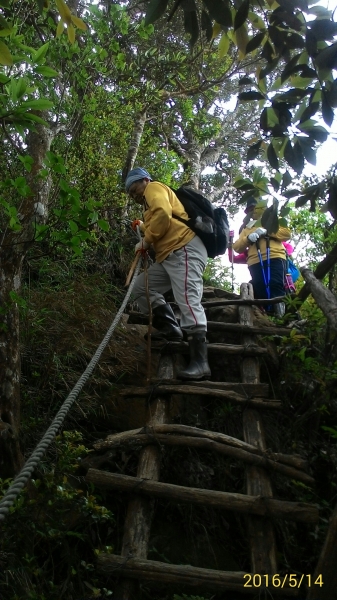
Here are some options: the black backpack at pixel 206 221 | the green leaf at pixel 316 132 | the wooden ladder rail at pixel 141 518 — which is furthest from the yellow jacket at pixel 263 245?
the green leaf at pixel 316 132

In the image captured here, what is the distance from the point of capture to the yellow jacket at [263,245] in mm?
5527

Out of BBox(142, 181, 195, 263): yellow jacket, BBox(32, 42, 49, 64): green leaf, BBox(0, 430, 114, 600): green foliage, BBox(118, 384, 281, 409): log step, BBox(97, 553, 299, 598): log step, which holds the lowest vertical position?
BBox(97, 553, 299, 598): log step

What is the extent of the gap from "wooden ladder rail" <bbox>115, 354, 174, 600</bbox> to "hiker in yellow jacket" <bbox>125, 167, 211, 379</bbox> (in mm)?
542

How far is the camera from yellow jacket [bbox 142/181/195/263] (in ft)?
12.6

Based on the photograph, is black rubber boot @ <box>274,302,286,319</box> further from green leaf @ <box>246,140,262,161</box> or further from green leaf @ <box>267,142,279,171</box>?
green leaf @ <box>267,142,279,171</box>

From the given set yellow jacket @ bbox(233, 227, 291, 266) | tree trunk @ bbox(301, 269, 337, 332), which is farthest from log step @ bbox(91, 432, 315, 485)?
yellow jacket @ bbox(233, 227, 291, 266)

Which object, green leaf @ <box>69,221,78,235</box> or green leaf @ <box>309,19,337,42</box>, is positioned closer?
green leaf @ <box>309,19,337,42</box>

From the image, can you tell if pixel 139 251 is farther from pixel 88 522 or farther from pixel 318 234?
pixel 318 234

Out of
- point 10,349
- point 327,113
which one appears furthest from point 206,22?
point 10,349

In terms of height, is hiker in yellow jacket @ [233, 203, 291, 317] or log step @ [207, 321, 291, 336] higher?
hiker in yellow jacket @ [233, 203, 291, 317]

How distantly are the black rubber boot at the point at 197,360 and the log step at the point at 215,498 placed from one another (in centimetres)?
109

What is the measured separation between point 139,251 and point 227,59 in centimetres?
600

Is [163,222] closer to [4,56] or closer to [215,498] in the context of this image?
[215,498]

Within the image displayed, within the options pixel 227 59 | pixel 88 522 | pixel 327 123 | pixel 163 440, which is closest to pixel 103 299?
pixel 163 440
